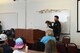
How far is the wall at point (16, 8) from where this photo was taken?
1109cm

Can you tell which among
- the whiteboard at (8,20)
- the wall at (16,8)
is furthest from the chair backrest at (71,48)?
the whiteboard at (8,20)

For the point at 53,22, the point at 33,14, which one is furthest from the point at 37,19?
the point at 53,22

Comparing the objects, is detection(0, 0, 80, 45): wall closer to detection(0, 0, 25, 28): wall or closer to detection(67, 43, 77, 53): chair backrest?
detection(0, 0, 25, 28): wall

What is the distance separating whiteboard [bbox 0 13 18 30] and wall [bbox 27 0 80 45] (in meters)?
0.98

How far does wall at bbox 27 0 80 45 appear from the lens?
933cm

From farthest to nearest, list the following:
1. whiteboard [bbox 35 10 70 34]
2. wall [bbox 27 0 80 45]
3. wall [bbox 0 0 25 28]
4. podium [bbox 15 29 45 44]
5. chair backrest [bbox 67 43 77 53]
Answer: wall [bbox 0 0 25 28], whiteboard [bbox 35 10 70 34], wall [bbox 27 0 80 45], podium [bbox 15 29 45 44], chair backrest [bbox 67 43 77 53]

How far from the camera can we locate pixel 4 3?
12.1 meters

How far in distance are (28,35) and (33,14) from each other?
202 cm

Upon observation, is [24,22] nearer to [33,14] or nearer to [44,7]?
[33,14]

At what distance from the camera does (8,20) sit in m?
11.8

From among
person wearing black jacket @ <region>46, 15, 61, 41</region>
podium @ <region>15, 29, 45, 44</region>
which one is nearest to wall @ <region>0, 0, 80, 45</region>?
person wearing black jacket @ <region>46, 15, 61, 41</region>

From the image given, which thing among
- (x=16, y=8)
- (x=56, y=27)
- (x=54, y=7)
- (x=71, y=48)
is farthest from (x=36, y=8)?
(x=71, y=48)

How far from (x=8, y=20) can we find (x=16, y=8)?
920mm

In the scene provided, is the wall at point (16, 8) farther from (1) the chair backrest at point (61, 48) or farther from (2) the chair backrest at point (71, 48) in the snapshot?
(2) the chair backrest at point (71, 48)
